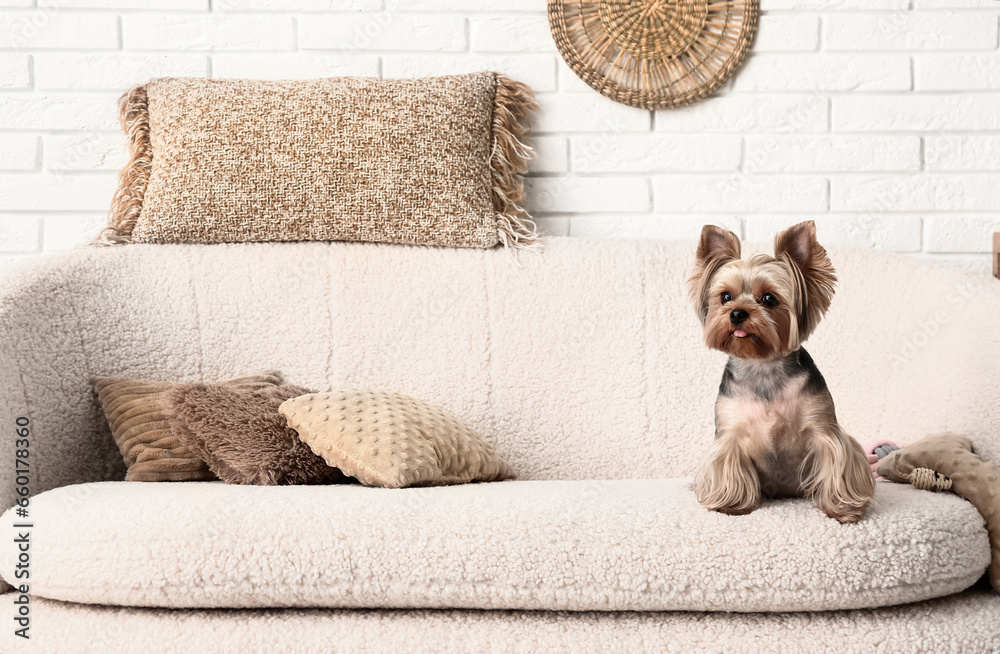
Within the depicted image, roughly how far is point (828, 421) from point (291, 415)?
0.93m

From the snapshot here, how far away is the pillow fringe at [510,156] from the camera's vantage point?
1.94 meters

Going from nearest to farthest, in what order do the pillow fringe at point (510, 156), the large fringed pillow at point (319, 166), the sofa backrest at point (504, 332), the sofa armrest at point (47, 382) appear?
1. the sofa armrest at point (47, 382)
2. the sofa backrest at point (504, 332)
3. the large fringed pillow at point (319, 166)
4. the pillow fringe at point (510, 156)

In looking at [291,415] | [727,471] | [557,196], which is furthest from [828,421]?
[557,196]

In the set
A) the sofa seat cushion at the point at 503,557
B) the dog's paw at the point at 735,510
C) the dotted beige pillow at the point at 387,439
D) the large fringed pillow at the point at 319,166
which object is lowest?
the sofa seat cushion at the point at 503,557

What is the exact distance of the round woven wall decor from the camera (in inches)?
77.3

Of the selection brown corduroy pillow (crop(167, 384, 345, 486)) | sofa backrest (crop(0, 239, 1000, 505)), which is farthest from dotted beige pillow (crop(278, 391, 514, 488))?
sofa backrest (crop(0, 239, 1000, 505))

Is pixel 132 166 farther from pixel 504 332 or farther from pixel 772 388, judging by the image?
pixel 772 388

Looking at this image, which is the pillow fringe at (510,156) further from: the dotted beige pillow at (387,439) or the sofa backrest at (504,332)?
the dotted beige pillow at (387,439)

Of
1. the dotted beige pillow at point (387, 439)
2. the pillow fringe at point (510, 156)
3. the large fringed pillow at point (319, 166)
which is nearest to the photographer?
the dotted beige pillow at point (387, 439)

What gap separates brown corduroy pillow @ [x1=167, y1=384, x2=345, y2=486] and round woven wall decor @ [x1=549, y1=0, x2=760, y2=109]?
3.92 ft

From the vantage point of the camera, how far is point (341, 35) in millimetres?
2000

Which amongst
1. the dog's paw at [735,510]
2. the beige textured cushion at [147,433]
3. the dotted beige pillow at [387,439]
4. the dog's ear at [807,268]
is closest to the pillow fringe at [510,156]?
the dotted beige pillow at [387,439]

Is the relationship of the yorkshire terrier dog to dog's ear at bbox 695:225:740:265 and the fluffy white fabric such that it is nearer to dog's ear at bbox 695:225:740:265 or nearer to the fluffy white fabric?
dog's ear at bbox 695:225:740:265

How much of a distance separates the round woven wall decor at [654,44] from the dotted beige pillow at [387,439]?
1043mm
